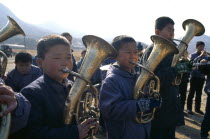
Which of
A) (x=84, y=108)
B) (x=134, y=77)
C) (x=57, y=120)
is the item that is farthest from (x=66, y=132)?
(x=134, y=77)

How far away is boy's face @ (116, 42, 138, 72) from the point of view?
10.1 feet

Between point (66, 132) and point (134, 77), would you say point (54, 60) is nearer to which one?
point (66, 132)

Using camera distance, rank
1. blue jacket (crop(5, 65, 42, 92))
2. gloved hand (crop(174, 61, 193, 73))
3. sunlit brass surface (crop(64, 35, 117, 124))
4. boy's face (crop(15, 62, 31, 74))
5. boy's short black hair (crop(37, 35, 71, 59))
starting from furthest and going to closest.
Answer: boy's face (crop(15, 62, 31, 74)) → blue jacket (crop(5, 65, 42, 92)) → gloved hand (crop(174, 61, 193, 73)) → boy's short black hair (crop(37, 35, 71, 59)) → sunlit brass surface (crop(64, 35, 117, 124))

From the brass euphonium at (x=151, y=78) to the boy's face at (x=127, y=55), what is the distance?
8.1 inches

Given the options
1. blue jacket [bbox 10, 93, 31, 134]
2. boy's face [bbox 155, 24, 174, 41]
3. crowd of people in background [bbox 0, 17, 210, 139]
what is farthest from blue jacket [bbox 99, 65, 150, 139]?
boy's face [bbox 155, 24, 174, 41]

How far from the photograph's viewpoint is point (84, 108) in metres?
2.34

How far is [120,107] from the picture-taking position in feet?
8.94

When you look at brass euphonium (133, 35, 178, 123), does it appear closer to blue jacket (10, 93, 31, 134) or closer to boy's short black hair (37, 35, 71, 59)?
boy's short black hair (37, 35, 71, 59)

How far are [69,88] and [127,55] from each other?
1053 mm

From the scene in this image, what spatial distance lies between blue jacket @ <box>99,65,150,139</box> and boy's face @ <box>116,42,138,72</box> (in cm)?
12

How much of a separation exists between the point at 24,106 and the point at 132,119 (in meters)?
1.43

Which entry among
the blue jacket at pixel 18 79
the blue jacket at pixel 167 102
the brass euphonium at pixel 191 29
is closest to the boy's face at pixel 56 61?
the blue jacket at pixel 167 102

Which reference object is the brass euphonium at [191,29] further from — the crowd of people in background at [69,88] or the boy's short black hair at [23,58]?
the boy's short black hair at [23,58]

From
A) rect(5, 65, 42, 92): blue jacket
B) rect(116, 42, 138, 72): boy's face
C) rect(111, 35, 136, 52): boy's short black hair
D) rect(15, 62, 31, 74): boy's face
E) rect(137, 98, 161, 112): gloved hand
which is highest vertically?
rect(111, 35, 136, 52): boy's short black hair
